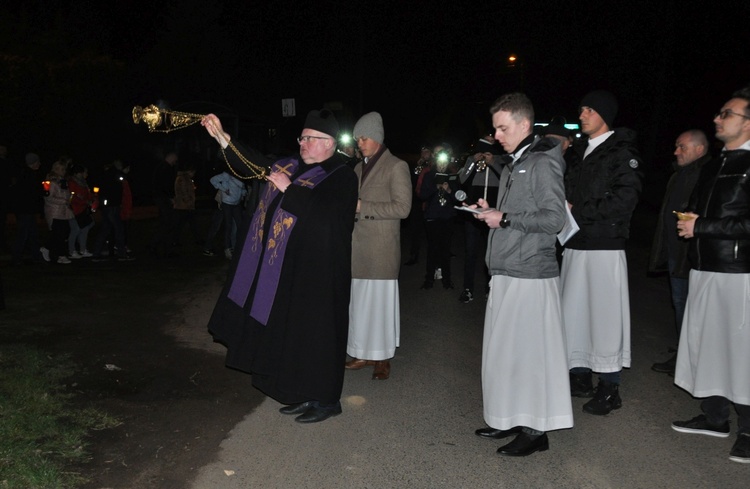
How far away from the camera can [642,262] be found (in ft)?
44.5

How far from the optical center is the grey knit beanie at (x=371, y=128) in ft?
19.6

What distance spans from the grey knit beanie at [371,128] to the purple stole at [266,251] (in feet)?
3.14

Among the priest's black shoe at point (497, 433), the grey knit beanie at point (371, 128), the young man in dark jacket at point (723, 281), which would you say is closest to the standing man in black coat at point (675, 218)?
the young man in dark jacket at point (723, 281)

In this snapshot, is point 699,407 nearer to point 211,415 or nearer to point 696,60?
point 211,415

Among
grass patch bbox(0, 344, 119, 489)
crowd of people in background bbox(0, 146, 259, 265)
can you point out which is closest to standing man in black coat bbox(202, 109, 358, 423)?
grass patch bbox(0, 344, 119, 489)

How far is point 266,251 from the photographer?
5.00 m

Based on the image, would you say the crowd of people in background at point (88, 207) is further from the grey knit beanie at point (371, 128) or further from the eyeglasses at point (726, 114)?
the eyeglasses at point (726, 114)

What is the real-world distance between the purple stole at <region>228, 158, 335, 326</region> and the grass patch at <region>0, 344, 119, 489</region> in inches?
51.2

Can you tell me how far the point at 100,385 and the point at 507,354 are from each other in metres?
3.40

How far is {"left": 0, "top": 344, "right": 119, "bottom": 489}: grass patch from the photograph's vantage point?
404 centimetres

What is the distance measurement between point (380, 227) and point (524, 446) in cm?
234

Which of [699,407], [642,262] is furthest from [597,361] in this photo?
[642,262]

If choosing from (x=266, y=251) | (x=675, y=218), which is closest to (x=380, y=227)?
(x=266, y=251)

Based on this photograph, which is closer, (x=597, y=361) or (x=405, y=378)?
(x=597, y=361)
